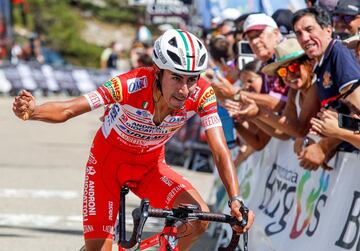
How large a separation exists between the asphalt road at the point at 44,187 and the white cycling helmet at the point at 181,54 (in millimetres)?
3793

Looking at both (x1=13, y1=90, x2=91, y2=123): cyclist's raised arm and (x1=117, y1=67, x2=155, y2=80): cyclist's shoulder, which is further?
(x1=117, y1=67, x2=155, y2=80): cyclist's shoulder

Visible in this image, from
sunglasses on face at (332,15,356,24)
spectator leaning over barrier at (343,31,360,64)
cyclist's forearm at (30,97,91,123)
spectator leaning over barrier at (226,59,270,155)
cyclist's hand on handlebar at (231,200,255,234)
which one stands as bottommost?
spectator leaning over barrier at (226,59,270,155)

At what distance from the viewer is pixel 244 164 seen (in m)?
10.7

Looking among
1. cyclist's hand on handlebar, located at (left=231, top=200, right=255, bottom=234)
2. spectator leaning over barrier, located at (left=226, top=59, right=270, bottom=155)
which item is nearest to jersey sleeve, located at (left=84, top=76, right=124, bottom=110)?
cyclist's hand on handlebar, located at (left=231, top=200, right=255, bottom=234)

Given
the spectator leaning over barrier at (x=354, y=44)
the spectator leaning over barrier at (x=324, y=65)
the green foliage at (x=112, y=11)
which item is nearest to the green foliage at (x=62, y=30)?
the green foliage at (x=112, y=11)

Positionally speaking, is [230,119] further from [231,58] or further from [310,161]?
[310,161]

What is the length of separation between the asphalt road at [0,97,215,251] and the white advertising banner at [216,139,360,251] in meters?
0.89

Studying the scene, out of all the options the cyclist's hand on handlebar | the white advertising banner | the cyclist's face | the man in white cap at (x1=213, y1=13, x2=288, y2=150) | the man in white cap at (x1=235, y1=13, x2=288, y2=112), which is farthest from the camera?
the man in white cap at (x1=235, y1=13, x2=288, y2=112)

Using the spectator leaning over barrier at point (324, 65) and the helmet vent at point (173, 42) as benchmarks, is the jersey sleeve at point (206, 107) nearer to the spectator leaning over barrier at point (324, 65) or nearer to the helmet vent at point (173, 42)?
the helmet vent at point (173, 42)

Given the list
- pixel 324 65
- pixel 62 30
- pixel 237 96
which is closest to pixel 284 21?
pixel 237 96

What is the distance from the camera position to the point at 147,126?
6527 millimetres

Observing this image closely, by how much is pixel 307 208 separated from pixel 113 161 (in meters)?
1.81

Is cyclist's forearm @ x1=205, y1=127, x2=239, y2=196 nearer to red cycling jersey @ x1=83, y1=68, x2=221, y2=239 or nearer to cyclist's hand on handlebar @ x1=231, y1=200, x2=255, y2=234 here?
red cycling jersey @ x1=83, y1=68, x2=221, y2=239

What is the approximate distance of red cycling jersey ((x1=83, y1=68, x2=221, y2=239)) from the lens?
6363mm
